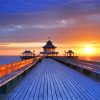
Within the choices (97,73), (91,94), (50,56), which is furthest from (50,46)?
(91,94)

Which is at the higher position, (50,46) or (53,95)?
(50,46)

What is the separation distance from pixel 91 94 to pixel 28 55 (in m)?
104

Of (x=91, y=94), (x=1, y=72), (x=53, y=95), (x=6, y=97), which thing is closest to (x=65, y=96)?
(x=53, y=95)

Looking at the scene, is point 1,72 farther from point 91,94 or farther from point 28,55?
point 28,55

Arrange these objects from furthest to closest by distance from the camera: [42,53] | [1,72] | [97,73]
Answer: [42,53] → [97,73] → [1,72]

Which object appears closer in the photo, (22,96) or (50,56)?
(22,96)

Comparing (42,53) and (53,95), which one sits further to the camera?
(42,53)

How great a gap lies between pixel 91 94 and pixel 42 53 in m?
99.6

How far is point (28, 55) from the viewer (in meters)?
117

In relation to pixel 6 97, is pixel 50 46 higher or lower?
higher

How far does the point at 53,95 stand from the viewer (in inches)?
516

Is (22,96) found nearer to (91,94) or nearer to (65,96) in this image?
(65,96)

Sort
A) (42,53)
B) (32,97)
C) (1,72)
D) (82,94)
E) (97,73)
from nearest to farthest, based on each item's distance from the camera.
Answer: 1. (32,97)
2. (82,94)
3. (1,72)
4. (97,73)
5. (42,53)

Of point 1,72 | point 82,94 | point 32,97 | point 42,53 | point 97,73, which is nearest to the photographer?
point 32,97
